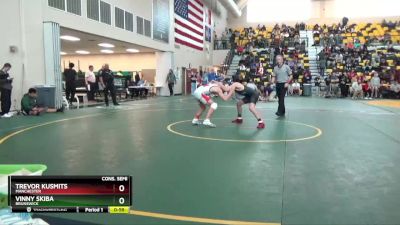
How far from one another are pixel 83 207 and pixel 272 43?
30.3 metres

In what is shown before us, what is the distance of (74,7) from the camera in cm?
1359

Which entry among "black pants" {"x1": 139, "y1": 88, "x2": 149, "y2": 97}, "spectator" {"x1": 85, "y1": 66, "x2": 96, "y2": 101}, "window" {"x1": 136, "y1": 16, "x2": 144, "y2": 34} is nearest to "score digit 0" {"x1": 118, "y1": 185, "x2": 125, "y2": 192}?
"spectator" {"x1": 85, "y1": 66, "x2": 96, "y2": 101}

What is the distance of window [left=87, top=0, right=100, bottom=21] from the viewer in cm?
1455

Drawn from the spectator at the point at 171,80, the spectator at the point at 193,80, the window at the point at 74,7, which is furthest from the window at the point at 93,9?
the spectator at the point at 193,80

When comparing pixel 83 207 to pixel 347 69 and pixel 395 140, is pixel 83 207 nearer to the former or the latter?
pixel 395 140

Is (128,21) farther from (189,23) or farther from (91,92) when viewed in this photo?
(189,23)

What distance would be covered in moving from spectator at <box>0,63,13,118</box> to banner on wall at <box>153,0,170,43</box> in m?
11.4

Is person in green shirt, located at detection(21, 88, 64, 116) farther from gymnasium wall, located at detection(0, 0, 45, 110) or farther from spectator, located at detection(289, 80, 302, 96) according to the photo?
spectator, located at detection(289, 80, 302, 96)

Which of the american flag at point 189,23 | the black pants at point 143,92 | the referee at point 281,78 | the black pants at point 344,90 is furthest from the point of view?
the american flag at point 189,23

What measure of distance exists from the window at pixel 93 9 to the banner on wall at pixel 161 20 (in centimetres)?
585

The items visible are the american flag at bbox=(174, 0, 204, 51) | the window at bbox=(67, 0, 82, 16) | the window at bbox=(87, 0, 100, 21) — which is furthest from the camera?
the american flag at bbox=(174, 0, 204, 51)

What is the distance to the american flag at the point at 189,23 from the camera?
24.5 meters

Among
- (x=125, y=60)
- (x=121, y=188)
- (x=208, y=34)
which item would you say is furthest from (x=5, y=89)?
(x=208, y=34)

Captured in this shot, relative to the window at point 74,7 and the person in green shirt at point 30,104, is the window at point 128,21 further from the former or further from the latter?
the person in green shirt at point 30,104
